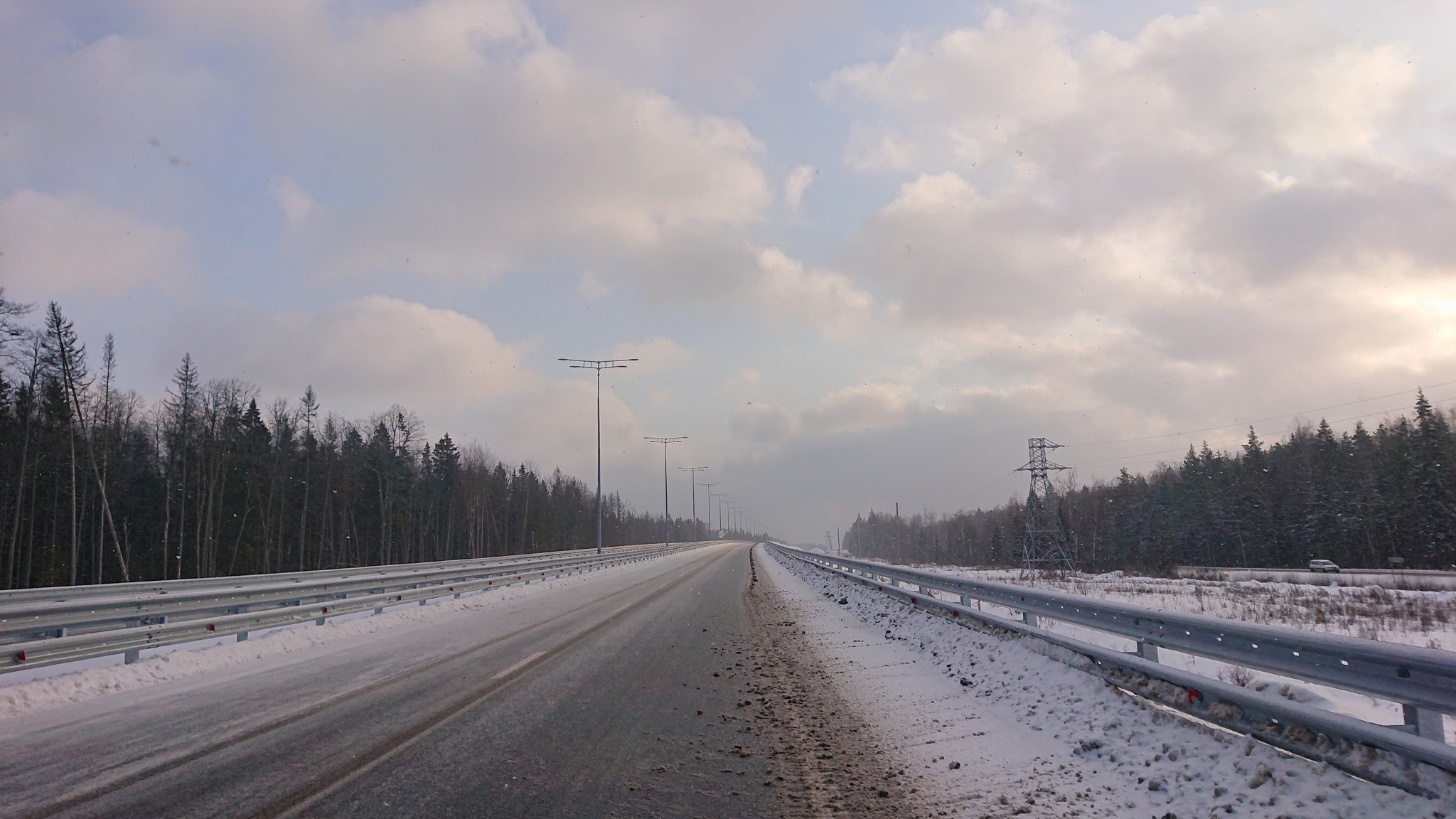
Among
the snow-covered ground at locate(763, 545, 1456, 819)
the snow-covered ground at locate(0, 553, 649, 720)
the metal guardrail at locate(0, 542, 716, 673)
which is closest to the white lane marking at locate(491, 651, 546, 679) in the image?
the snow-covered ground at locate(0, 553, 649, 720)

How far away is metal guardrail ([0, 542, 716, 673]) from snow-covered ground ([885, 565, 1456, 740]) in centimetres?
1242

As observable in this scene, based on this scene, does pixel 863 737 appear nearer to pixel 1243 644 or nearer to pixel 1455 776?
pixel 1243 644

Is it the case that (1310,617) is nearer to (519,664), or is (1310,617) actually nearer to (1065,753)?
(1065,753)

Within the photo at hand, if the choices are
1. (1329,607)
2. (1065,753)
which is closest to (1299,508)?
(1329,607)

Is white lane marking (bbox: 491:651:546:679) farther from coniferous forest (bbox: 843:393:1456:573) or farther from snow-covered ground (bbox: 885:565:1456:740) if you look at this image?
coniferous forest (bbox: 843:393:1456:573)

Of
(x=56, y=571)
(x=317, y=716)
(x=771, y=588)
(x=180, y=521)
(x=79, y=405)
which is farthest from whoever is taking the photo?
(x=180, y=521)

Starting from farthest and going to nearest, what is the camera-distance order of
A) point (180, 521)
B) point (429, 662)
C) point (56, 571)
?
point (180, 521) < point (56, 571) < point (429, 662)

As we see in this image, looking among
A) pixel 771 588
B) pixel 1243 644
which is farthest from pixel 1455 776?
pixel 771 588

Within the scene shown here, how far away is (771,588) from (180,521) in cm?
4145

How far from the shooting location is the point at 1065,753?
5.31 metres

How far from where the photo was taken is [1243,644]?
16.3ft

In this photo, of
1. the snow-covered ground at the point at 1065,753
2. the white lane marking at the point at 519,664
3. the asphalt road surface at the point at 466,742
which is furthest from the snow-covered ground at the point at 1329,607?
the white lane marking at the point at 519,664

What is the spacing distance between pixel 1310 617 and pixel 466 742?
48.9ft

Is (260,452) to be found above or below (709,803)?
above
